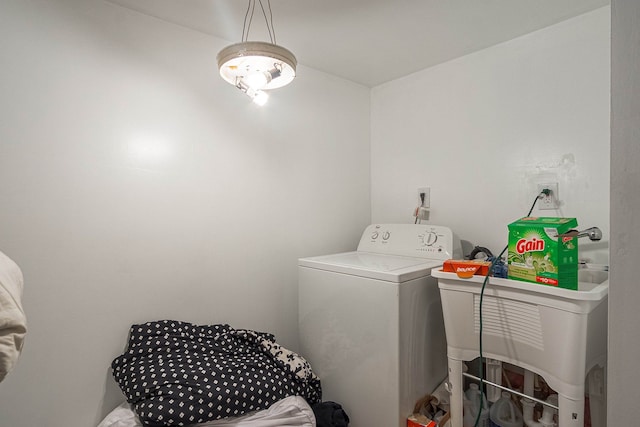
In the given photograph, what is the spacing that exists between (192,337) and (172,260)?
0.35 metres

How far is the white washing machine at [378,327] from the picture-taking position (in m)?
1.36

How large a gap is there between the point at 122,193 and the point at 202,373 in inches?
31.0

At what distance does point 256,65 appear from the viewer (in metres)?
1.20

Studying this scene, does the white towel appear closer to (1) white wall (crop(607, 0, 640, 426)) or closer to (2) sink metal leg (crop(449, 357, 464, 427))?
(1) white wall (crop(607, 0, 640, 426))

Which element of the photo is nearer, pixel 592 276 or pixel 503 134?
pixel 592 276

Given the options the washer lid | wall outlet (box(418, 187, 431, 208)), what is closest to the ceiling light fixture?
the washer lid

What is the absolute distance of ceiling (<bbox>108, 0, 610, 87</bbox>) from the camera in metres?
1.39

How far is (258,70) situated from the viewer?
122 centimetres

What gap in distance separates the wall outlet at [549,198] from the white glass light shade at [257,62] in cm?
123


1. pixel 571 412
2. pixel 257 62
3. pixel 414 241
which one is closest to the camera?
pixel 571 412

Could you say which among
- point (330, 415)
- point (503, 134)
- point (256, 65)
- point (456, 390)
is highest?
point (256, 65)

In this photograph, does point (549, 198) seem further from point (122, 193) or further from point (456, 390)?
point (122, 193)

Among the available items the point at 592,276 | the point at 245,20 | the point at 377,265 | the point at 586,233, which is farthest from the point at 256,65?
the point at 592,276

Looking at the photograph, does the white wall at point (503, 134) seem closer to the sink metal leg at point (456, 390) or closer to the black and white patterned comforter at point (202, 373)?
the sink metal leg at point (456, 390)
